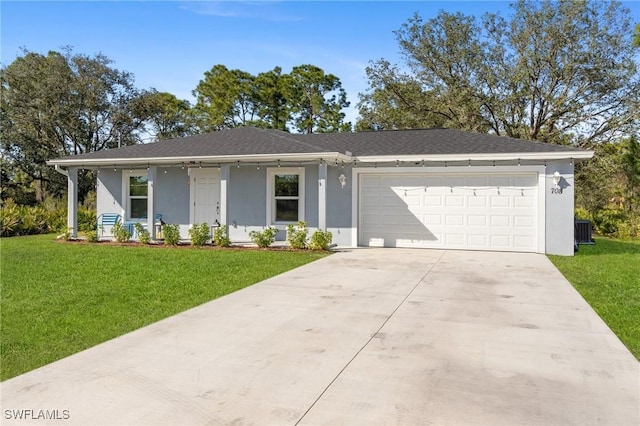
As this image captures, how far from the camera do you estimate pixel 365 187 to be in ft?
43.2

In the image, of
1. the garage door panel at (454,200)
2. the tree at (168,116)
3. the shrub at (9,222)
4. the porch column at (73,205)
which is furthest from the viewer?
the tree at (168,116)

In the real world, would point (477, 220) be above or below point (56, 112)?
below

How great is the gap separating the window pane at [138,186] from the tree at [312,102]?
19.0 m

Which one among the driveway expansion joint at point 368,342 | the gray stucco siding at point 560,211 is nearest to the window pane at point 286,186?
the driveway expansion joint at point 368,342

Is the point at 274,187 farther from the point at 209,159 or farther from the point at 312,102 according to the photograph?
the point at 312,102

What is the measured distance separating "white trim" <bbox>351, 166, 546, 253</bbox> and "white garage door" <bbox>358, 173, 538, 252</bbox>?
0.42ft

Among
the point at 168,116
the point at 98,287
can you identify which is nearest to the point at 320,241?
the point at 98,287

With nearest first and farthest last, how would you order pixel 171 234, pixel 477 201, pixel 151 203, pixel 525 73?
pixel 477 201 → pixel 171 234 → pixel 151 203 → pixel 525 73

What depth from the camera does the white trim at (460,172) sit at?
11.6m

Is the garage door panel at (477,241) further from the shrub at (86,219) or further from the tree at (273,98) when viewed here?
the tree at (273,98)

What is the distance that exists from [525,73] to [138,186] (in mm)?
17432

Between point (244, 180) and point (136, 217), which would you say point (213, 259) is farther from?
point (136, 217)

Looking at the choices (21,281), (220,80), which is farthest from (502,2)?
(21,281)

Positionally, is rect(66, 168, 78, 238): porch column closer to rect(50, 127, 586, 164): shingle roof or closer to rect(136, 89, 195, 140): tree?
rect(50, 127, 586, 164): shingle roof
